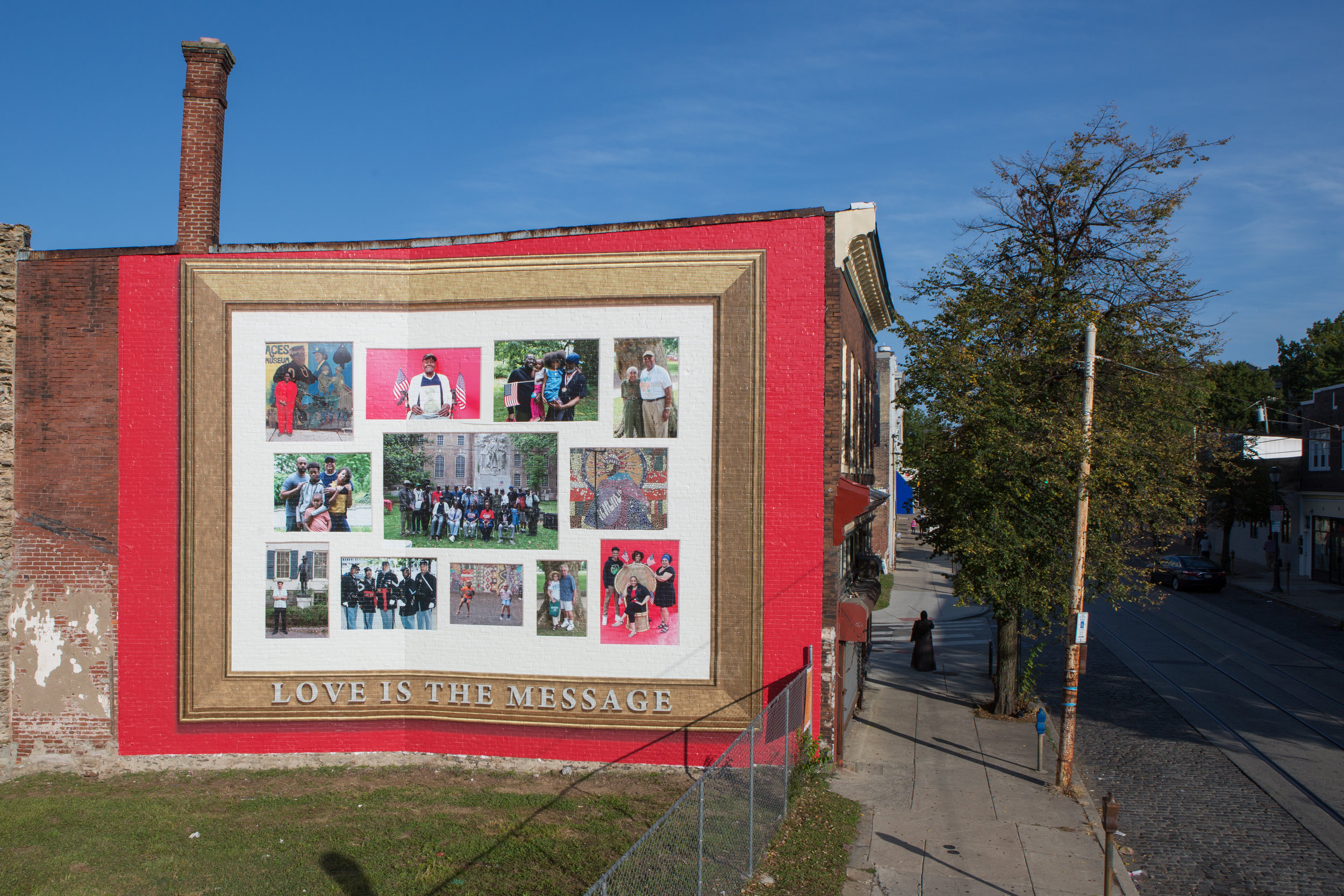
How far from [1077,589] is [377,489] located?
1179 centimetres

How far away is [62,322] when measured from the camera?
15.9m

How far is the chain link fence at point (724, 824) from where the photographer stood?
27.5ft

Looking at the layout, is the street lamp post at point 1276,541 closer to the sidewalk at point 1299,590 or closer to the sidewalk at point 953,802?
the sidewalk at point 1299,590

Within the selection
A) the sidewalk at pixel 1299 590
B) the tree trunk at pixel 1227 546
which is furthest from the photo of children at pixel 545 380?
the tree trunk at pixel 1227 546

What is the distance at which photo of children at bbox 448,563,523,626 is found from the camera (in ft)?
51.6

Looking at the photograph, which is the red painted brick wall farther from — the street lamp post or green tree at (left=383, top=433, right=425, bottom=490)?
the street lamp post

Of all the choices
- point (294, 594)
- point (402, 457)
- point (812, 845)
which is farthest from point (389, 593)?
point (812, 845)

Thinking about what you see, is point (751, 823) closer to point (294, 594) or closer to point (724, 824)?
point (724, 824)

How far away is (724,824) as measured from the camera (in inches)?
413

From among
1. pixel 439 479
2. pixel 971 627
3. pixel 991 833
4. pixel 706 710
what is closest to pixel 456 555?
pixel 439 479

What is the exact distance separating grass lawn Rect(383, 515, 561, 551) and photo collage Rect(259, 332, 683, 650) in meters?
0.02

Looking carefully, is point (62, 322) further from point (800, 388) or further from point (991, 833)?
point (991, 833)

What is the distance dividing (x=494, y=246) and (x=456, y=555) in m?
5.42

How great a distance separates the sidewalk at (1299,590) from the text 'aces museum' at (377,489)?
27.5 meters
